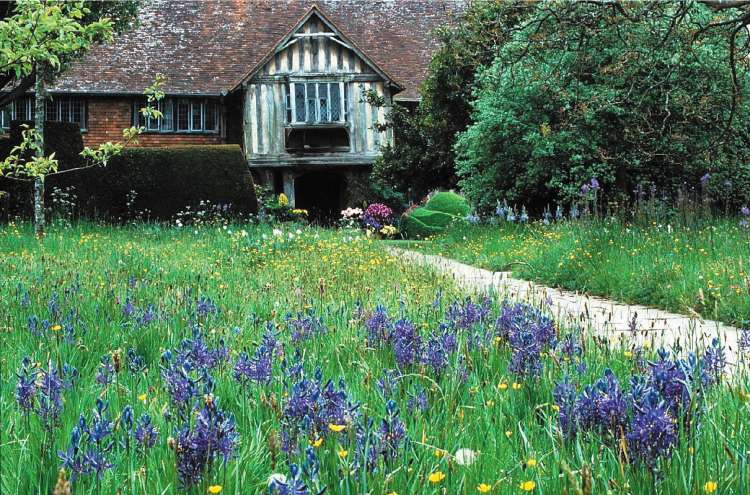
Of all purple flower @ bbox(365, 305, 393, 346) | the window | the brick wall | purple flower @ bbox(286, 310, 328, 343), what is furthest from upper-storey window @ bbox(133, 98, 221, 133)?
purple flower @ bbox(365, 305, 393, 346)

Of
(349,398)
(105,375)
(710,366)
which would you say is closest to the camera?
(349,398)

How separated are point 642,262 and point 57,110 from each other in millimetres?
24870

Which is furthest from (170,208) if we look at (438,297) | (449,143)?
(438,297)

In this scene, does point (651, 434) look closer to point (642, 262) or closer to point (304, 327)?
point (304, 327)

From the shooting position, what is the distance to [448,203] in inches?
922

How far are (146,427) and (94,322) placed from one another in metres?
2.63

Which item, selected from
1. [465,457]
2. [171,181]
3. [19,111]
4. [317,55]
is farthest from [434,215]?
[465,457]

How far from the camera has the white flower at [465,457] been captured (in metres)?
2.15

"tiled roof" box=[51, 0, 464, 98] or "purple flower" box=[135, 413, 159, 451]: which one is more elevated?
"tiled roof" box=[51, 0, 464, 98]

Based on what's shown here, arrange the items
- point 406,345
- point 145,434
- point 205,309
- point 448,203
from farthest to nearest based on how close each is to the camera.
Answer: point 448,203 → point 205,309 → point 406,345 → point 145,434

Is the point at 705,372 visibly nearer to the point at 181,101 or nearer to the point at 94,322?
the point at 94,322

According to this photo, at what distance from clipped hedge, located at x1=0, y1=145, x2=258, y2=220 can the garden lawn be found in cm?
865

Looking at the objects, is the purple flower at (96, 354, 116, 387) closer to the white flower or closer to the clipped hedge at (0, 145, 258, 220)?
the white flower

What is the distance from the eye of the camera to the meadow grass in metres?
1.99
